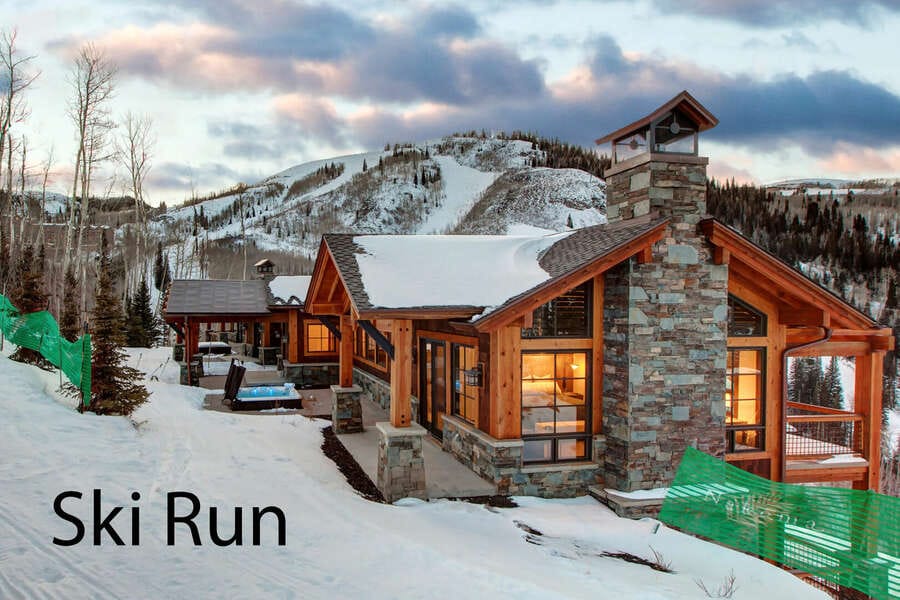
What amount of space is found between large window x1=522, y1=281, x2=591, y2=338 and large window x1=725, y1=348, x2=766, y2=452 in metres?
2.41

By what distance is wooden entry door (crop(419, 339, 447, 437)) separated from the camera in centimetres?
1086

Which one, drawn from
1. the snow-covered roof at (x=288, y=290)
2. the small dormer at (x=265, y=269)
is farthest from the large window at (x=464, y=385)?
the small dormer at (x=265, y=269)

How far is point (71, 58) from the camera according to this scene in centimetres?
2403

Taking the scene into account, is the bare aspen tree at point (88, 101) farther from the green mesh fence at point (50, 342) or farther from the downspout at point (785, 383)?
the downspout at point (785, 383)

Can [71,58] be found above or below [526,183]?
below

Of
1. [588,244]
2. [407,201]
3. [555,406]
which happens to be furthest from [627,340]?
[407,201]

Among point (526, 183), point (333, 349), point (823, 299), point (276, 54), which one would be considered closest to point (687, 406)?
point (823, 299)

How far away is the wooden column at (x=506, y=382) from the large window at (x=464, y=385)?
654mm

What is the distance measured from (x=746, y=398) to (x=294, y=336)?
1444 centimetres

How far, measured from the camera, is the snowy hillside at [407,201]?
77.0m

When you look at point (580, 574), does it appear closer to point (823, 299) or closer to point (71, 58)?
point (823, 299)

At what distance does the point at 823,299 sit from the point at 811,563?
4116 mm

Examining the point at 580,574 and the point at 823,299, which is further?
the point at 823,299

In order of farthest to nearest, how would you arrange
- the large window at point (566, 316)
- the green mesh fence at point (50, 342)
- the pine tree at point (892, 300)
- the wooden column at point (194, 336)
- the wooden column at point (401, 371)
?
the pine tree at point (892, 300) < the wooden column at point (194, 336) < the green mesh fence at point (50, 342) < the large window at point (566, 316) < the wooden column at point (401, 371)
